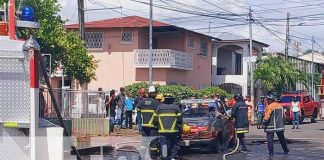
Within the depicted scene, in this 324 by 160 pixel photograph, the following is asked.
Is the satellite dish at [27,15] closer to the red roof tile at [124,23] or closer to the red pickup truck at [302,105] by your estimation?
the red pickup truck at [302,105]

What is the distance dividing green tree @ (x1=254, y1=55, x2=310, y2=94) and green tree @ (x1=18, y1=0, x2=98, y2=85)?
21600 millimetres

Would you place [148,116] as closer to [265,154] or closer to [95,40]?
[265,154]

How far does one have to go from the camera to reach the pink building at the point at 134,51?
39719mm

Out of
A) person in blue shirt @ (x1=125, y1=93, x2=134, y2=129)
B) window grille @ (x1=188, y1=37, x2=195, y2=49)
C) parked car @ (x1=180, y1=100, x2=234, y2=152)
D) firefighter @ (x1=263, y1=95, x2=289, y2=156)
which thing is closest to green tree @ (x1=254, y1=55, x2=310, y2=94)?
window grille @ (x1=188, y1=37, x2=195, y2=49)

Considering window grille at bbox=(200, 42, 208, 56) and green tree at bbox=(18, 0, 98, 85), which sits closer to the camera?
green tree at bbox=(18, 0, 98, 85)

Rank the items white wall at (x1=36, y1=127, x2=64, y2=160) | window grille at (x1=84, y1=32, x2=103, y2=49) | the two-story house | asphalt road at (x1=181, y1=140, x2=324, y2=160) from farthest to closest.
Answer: the two-story house < window grille at (x1=84, y1=32, x2=103, y2=49) < asphalt road at (x1=181, y1=140, x2=324, y2=160) < white wall at (x1=36, y1=127, x2=64, y2=160)

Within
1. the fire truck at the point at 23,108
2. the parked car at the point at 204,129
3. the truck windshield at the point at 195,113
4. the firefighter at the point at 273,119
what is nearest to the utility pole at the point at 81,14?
the parked car at the point at 204,129

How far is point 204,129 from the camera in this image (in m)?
16.5

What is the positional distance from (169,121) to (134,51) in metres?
26.5

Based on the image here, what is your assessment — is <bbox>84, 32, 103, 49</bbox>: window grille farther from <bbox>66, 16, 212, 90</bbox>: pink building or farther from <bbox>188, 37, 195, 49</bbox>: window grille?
<bbox>188, 37, 195, 49</bbox>: window grille

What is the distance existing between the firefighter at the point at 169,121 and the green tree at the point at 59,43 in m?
9.46

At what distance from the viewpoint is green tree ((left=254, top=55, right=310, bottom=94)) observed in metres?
46.8

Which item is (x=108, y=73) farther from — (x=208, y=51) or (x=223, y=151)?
(x=223, y=151)

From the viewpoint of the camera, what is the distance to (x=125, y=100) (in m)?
23.8
